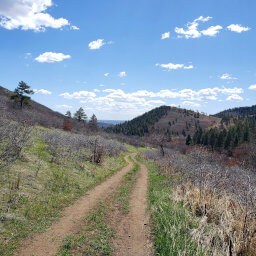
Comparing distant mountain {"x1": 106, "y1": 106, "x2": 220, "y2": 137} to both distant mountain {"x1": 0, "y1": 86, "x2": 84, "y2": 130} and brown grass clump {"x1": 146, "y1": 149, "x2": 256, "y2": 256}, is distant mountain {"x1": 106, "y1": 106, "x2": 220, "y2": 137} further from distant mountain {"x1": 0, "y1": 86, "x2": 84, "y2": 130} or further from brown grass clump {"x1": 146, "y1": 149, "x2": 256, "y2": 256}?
brown grass clump {"x1": 146, "y1": 149, "x2": 256, "y2": 256}

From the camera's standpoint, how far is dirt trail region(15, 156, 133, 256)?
490cm

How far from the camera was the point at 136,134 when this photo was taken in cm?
12000

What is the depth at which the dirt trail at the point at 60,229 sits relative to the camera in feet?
16.1

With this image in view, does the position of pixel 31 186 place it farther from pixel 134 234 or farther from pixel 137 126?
pixel 137 126

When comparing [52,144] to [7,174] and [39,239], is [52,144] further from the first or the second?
[39,239]

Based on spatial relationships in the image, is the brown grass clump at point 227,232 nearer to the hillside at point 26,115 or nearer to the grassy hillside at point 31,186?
the grassy hillside at point 31,186

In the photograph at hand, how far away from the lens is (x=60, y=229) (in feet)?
20.1

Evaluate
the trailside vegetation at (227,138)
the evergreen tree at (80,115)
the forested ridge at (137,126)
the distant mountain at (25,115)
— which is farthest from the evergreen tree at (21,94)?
the forested ridge at (137,126)

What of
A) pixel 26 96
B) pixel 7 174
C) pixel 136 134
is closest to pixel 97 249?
pixel 7 174

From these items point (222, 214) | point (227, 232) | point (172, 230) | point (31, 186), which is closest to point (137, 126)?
point (31, 186)

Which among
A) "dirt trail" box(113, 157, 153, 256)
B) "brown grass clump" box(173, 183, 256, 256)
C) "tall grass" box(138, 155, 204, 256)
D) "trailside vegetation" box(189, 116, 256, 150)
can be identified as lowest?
"dirt trail" box(113, 157, 153, 256)

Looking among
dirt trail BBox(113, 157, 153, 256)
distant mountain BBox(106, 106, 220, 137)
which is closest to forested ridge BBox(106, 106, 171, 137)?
distant mountain BBox(106, 106, 220, 137)

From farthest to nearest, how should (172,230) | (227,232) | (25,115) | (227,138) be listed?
(227,138) → (25,115) → (172,230) → (227,232)

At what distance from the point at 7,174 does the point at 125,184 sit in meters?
7.13
